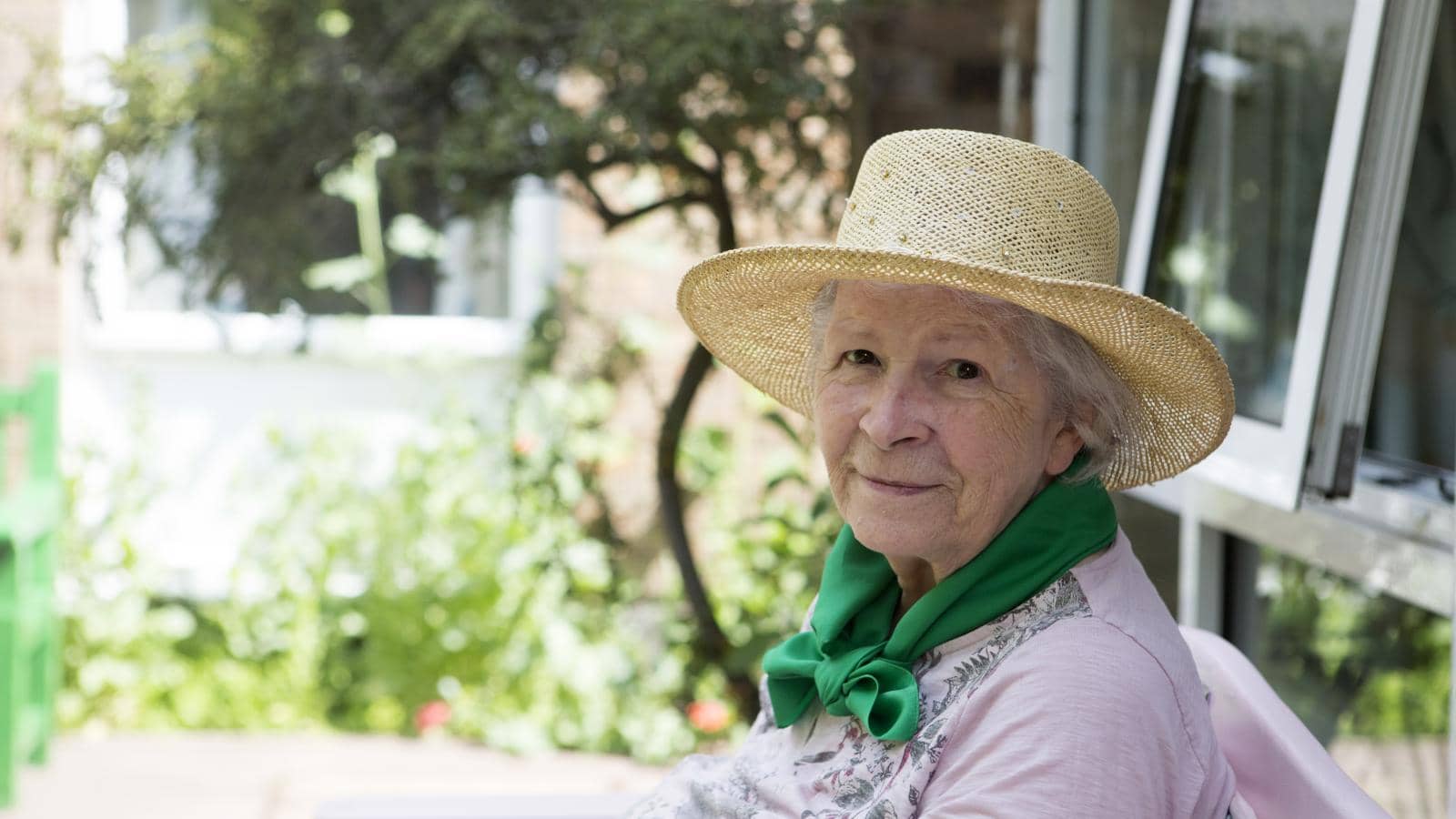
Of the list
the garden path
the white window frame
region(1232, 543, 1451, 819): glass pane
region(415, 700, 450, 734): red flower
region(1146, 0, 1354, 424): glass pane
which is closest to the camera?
the white window frame

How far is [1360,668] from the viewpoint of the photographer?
2.46m

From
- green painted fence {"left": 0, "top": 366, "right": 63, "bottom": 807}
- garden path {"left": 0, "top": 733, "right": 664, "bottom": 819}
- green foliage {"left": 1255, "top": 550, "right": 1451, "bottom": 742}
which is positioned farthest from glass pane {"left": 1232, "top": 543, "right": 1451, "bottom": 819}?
green painted fence {"left": 0, "top": 366, "right": 63, "bottom": 807}

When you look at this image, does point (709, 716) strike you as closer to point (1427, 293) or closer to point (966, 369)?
point (1427, 293)

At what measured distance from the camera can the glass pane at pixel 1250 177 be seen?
8.02 ft

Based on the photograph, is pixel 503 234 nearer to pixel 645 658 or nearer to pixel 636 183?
pixel 636 183

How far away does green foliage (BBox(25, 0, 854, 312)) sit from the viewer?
330 centimetres

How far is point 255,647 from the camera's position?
4891mm

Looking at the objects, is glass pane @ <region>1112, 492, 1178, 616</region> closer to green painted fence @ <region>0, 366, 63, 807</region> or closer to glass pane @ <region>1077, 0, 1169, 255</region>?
glass pane @ <region>1077, 0, 1169, 255</region>

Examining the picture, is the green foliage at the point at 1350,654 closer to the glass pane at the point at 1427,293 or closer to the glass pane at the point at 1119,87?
the glass pane at the point at 1427,293

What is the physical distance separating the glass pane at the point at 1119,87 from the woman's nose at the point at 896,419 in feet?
6.72

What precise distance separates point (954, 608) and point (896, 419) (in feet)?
0.63

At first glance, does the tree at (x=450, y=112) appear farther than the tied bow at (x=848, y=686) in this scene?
Yes

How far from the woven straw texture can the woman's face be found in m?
0.05

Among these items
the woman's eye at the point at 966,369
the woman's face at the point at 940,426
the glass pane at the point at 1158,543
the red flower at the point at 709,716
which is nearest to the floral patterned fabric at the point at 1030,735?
the woman's face at the point at 940,426
